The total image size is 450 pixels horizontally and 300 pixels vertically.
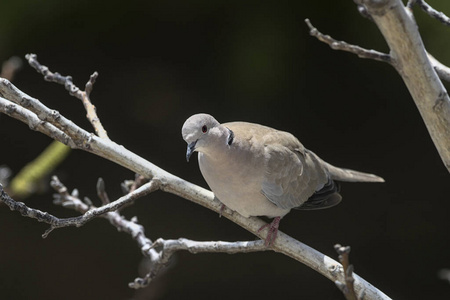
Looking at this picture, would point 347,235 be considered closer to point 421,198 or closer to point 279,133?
point 421,198

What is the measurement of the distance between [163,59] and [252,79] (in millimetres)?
449

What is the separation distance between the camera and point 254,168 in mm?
1648

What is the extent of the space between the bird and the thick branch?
59cm

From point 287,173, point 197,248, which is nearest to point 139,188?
point 197,248

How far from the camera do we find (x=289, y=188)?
172cm

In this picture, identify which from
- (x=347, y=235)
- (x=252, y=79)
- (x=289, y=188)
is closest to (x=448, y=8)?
(x=252, y=79)

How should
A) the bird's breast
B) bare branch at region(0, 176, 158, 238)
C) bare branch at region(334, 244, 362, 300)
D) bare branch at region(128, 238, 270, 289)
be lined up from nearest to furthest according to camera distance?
bare branch at region(334, 244, 362, 300), bare branch at region(0, 176, 158, 238), bare branch at region(128, 238, 270, 289), the bird's breast

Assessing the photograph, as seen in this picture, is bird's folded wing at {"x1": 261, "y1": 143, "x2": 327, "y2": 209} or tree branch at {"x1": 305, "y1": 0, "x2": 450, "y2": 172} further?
bird's folded wing at {"x1": 261, "y1": 143, "x2": 327, "y2": 209}

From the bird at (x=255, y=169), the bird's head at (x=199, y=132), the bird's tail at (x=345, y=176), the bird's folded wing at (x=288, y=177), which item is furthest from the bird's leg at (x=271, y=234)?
the bird's tail at (x=345, y=176)

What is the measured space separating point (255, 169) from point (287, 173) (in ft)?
0.39

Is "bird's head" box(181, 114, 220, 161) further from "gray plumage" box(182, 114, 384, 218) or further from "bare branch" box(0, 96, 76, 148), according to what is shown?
"bare branch" box(0, 96, 76, 148)

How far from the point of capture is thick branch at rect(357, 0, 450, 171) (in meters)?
0.85

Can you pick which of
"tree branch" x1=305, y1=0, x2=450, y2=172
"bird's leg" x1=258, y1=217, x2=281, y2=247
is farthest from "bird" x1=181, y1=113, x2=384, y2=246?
"tree branch" x1=305, y1=0, x2=450, y2=172

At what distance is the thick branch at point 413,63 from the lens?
845 mm
